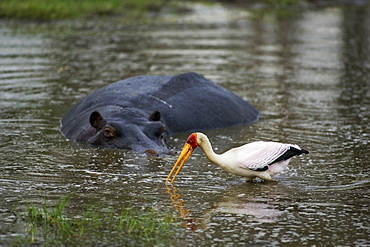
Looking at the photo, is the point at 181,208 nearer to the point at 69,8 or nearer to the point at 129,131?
the point at 129,131

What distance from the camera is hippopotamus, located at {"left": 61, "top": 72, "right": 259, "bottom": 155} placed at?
753 centimetres

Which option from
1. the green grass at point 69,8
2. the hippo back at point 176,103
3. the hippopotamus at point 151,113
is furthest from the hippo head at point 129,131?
the green grass at point 69,8

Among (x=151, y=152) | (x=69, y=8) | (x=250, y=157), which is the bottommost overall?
(x=151, y=152)

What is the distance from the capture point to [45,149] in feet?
24.1

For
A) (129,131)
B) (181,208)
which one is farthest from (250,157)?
(129,131)

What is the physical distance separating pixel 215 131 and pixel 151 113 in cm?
95

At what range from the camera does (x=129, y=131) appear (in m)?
7.51

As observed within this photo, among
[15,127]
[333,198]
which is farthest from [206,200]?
[15,127]

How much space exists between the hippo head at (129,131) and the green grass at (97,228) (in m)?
2.31

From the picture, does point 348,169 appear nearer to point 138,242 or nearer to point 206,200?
point 206,200

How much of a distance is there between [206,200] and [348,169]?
1747 millimetres

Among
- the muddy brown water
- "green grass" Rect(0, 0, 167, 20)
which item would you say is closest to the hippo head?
the muddy brown water

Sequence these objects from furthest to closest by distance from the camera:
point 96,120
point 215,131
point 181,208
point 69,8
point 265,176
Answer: point 69,8
point 215,131
point 96,120
point 265,176
point 181,208

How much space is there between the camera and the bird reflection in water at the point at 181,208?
15.8 feet
